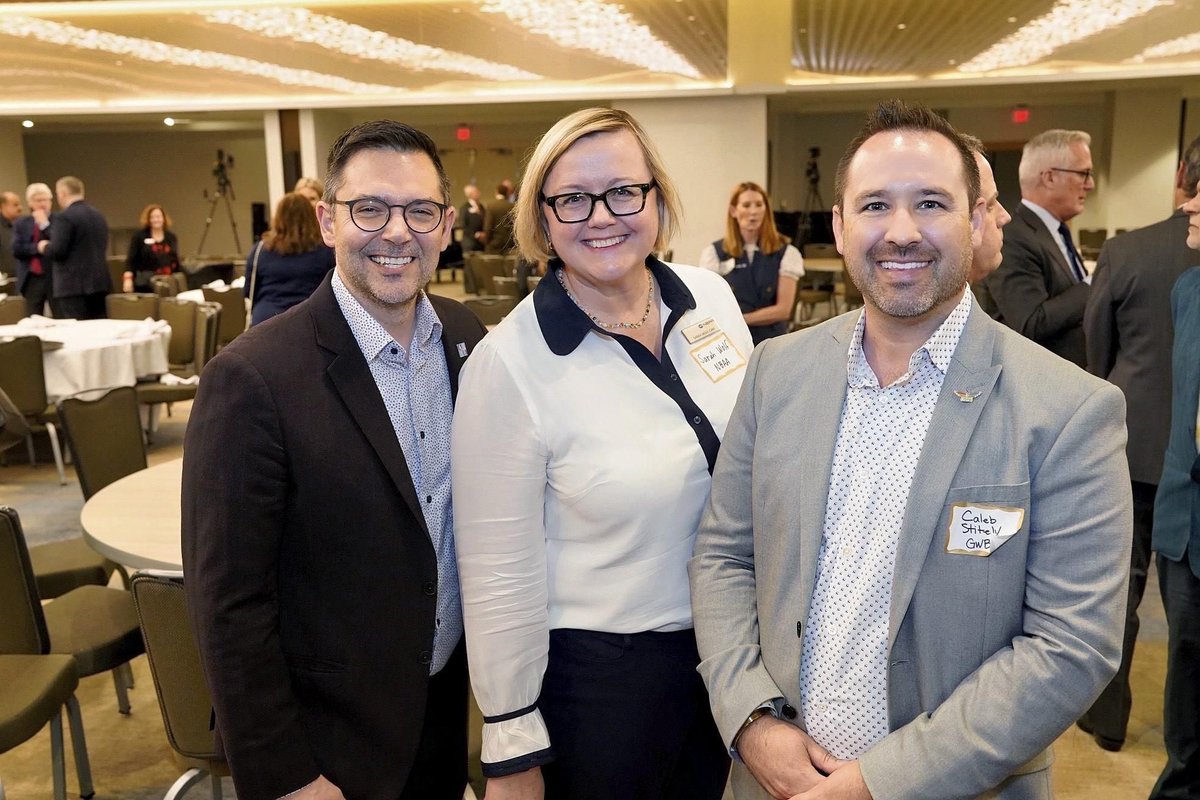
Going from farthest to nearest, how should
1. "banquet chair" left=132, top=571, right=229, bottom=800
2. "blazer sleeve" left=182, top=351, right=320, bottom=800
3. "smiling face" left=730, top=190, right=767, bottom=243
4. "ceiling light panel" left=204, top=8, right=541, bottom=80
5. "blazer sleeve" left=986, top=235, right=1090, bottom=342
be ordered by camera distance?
1. "ceiling light panel" left=204, top=8, right=541, bottom=80
2. "smiling face" left=730, top=190, right=767, bottom=243
3. "blazer sleeve" left=986, top=235, right=1090, bottom=342
4. "banquet chair" left=132, top=571, right=229, bottom=800
5. "blazer sleeve" left=182, top=351, right=320, bottom=800

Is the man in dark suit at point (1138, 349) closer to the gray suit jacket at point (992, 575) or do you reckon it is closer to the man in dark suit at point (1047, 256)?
the man in dark suit at point (1047, 256)

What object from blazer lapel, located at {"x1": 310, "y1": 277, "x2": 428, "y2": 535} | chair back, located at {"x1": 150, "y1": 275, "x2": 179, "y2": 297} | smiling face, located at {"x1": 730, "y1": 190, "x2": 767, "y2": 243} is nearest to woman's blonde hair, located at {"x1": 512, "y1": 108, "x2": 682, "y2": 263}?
blazer lapel, located at {"x1": 310, "y1": 277, "x2": 428, "y2": 535}

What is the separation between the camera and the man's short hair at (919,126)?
1429 millimetres

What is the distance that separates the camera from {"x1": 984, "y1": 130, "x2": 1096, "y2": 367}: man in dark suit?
3504 millimetres

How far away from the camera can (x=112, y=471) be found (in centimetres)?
369

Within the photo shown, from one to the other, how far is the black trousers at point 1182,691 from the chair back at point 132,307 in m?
7.46

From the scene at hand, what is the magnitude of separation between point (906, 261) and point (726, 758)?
1000 millimetres

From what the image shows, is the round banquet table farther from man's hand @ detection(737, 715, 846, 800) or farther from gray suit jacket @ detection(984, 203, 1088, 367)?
gray suit jacket @ detection(984, 203, 1088, 367)

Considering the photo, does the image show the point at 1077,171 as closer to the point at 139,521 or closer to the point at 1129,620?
the point at 1129,620

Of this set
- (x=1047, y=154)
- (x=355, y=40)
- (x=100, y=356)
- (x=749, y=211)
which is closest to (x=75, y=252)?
(x=100, y=356)

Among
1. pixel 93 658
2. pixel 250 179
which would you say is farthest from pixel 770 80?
pixel 250 179

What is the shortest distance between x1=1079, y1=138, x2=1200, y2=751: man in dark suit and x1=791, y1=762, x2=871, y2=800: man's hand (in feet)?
6.56

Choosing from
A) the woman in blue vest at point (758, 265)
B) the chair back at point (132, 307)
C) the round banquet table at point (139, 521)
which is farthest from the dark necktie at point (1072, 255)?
the chair back at point (132, 307)

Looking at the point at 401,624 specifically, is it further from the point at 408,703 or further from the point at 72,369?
the point at 72,369
